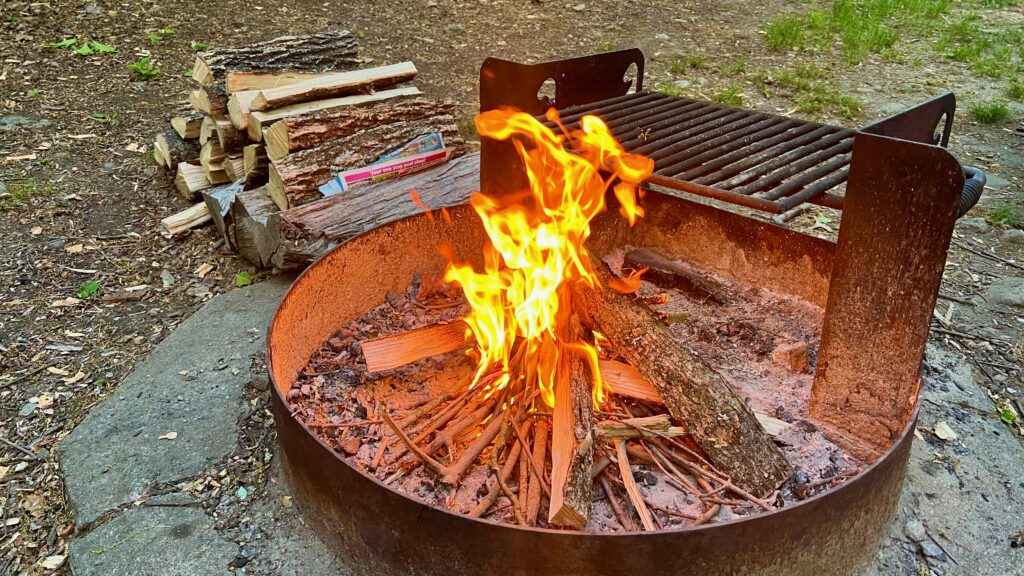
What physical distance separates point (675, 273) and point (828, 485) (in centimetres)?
128

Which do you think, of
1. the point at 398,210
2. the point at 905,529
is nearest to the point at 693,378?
the point at 905,529

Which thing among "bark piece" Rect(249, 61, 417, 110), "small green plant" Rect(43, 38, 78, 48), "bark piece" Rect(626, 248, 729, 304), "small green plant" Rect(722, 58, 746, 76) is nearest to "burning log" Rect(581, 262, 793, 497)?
"bark piece" Rect(626, 248, 729, 304)

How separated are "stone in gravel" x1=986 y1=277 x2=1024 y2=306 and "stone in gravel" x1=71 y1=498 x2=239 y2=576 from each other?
127 inches

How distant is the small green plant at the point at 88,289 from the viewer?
368 centimetres

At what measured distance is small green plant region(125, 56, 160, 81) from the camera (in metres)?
6.00

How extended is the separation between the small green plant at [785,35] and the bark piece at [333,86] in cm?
404

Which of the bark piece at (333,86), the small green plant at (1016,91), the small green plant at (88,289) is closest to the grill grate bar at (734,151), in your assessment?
the bark piece at (333,86)

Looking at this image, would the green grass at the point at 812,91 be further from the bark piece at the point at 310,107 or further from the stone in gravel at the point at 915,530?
the stone in gravel at the point at 915,530

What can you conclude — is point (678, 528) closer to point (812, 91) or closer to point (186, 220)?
point (186, 220)

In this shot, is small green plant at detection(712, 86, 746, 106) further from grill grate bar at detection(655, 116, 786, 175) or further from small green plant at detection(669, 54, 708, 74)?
grill grate bar at detection(655, 116, 786, 175)

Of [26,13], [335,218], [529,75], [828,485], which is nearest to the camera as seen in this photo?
[828,485]

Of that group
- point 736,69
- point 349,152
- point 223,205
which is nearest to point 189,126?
point 223,205

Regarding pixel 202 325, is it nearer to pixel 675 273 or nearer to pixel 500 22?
pixel 675 273

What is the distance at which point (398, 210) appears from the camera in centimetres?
369
